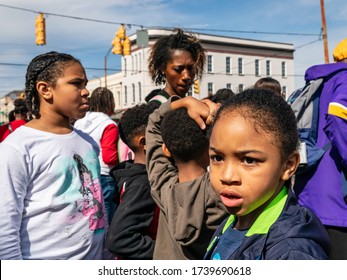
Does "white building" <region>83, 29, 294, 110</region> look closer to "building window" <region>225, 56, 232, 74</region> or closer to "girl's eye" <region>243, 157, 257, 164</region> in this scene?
"building window" <region>225, 56, 232, 74</region>

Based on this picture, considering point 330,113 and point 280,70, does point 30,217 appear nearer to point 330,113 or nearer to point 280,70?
point 330,113

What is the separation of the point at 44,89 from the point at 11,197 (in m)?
0.72

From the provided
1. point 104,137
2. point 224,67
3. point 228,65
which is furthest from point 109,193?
point 228,65

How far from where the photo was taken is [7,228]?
2.24m

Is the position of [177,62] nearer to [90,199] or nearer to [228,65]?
[90,199]

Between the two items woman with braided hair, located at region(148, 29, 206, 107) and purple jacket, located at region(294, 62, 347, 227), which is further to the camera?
woman with braided hair, located at region(148, 29, 206, 107)

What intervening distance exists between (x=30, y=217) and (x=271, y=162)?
1446 millimetres

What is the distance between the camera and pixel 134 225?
2.72 m


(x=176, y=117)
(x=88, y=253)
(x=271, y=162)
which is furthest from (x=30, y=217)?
(x=271, y=162)

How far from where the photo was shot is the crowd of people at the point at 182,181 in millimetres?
1486

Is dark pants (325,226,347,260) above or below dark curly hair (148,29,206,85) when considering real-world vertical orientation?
below

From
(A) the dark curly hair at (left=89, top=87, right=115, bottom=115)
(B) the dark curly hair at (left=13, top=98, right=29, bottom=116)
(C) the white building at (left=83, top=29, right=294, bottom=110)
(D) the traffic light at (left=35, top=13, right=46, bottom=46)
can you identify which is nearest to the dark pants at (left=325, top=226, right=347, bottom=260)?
(A) the dark curly hair at (left=89, top=87, right=115, bottom=115)

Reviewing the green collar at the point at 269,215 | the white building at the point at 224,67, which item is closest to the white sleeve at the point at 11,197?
the green collar at the point at 269,215

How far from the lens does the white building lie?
4934cm
